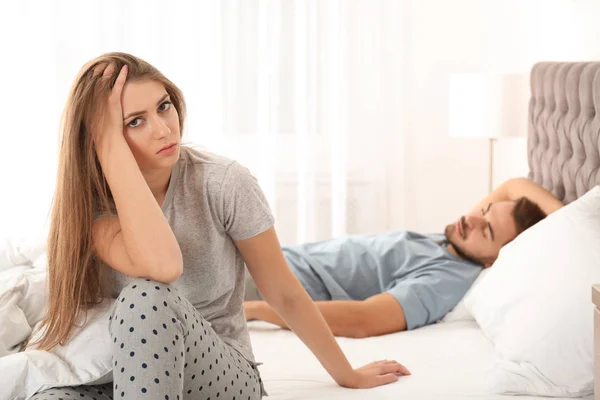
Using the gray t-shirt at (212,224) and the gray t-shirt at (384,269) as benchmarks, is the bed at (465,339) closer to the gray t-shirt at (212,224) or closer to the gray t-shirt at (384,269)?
the gray t-shirt at (384,269)

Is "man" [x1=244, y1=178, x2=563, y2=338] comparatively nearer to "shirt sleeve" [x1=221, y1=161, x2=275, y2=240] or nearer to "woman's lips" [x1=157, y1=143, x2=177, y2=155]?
"shirt sleeve" [x1=221, y1=161, x2=275, y2=240]

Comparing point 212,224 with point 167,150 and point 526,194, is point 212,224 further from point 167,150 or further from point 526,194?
point 526,194

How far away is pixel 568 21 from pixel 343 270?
1482 mm

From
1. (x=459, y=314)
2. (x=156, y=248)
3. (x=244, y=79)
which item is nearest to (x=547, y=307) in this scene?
(x=459, y=314)

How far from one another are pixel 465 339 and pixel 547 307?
0.40 m

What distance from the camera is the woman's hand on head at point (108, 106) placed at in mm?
1762

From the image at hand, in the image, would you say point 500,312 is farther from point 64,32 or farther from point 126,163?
point 64,32

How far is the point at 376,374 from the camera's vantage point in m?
2.11

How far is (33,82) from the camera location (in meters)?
4.14

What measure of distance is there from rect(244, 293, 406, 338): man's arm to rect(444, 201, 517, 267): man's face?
443 millimetres

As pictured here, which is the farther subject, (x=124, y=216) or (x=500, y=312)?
(x=500, y=312)

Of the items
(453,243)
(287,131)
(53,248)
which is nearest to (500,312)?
(453,243)

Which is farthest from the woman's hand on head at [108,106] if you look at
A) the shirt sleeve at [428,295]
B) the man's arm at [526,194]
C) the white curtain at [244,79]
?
the white curtain at [244,79]

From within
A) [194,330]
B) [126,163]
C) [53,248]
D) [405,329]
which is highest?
[126,163]
